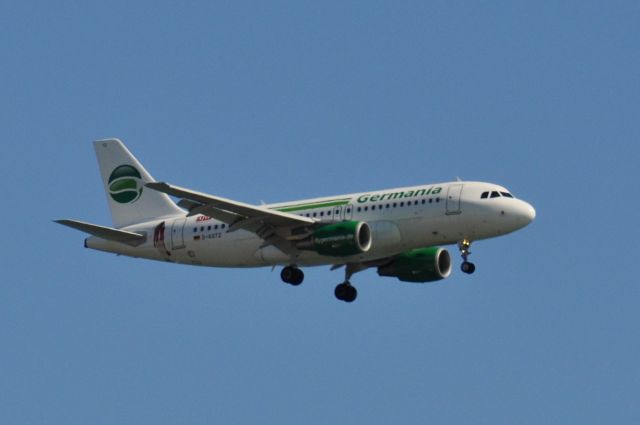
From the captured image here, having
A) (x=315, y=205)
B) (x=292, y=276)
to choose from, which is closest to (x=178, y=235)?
(x=292, y=276)

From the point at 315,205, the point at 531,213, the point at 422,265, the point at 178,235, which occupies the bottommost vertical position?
the point at 422,265

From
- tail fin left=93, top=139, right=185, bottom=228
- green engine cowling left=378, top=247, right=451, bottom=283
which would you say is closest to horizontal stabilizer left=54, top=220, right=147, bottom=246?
tail fin left=93, top=139, right=185, bottom=228

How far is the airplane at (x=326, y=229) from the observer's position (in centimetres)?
6438

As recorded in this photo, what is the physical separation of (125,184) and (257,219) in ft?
38.0

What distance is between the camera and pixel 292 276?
2667 inches

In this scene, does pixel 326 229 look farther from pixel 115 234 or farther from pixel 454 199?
pixel 115 234

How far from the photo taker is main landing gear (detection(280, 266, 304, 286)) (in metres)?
67.8

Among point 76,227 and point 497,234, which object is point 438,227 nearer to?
point 497,234

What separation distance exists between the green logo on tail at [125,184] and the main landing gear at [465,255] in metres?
18.0

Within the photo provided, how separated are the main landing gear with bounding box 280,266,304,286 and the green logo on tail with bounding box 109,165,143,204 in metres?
10.4

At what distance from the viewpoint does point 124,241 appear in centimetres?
7162

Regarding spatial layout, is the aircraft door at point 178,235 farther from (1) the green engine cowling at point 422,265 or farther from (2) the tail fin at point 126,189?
(1) the green engine cowling at point 422,265

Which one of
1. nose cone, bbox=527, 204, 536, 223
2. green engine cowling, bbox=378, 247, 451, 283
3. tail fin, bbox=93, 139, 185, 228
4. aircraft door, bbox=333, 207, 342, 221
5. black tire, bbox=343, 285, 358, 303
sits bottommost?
black tire, bbox=343, 285, 358, 303

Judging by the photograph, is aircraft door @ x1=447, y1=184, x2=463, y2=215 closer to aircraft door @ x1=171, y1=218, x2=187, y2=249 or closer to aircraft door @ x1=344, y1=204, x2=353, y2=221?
aircraft door @ x1=344, y1=204, x2=353, y2=221
